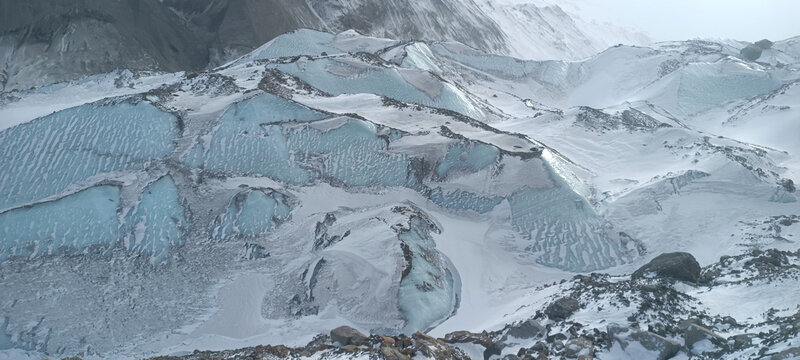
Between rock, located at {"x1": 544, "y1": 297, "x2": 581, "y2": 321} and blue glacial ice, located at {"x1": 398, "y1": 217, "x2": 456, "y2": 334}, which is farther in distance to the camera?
blue glacial ice, located at {"x1": 398, "y1": 217, "x2": 456, "y2": 334}

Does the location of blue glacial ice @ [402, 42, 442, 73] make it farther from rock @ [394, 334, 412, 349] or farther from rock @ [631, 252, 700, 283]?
rock @ [394, 334, 412, 349]

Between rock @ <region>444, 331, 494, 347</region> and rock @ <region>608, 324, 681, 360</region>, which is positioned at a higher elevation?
rock @ <region>608, 324, 681, 360</region>

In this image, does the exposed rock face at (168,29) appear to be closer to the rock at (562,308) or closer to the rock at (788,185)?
the rock at (562,308)

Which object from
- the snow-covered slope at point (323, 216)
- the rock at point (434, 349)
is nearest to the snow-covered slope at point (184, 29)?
the snow-covered slope at point (323, 216)

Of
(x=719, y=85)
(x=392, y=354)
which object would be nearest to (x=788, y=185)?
(x=392, y=354)

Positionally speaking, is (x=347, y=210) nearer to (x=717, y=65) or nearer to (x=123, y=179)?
(x=123, y=179)

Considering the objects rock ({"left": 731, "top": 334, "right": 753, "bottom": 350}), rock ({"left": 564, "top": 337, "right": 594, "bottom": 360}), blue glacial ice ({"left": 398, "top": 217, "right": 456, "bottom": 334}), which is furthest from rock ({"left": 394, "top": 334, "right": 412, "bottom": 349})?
rock ({"left": 731, "top": 334, "right": 753, "bottom": 350})

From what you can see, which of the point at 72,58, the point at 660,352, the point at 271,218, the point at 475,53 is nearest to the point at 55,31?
the point at 72,58
